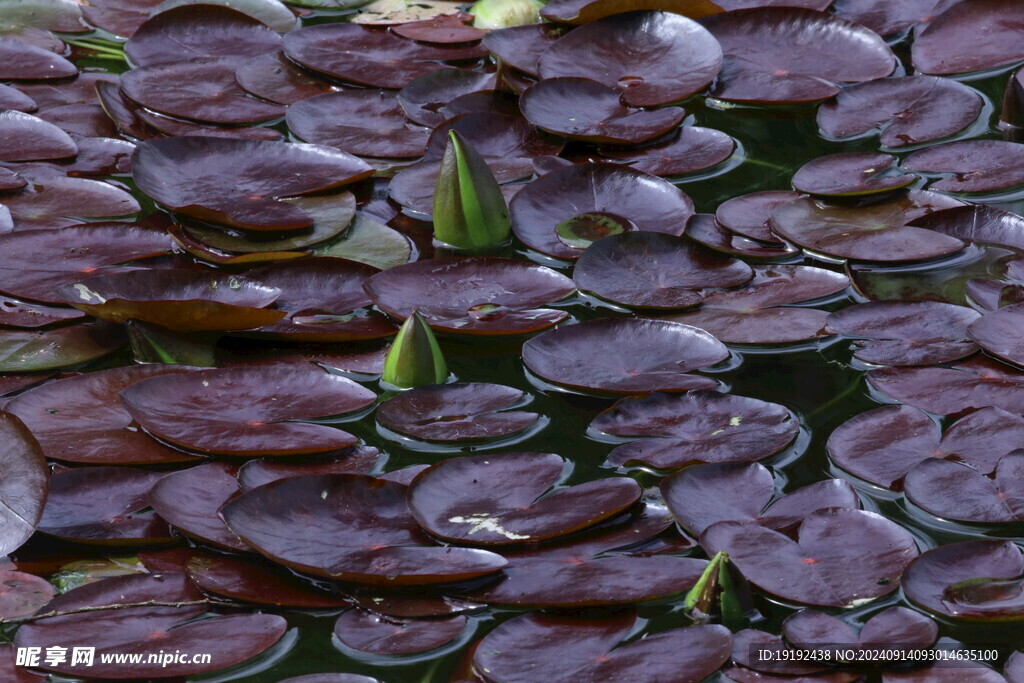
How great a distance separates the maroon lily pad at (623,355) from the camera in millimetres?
1869

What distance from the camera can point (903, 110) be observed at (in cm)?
260

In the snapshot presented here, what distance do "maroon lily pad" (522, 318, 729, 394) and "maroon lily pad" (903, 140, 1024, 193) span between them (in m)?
0.81

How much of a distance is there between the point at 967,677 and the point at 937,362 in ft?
2.25

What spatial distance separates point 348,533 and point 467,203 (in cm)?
87

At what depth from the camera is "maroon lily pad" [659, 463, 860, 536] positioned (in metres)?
1.58

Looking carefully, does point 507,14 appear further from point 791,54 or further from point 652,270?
point 652,270

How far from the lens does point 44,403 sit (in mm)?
1850

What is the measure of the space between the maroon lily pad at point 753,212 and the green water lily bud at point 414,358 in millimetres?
712

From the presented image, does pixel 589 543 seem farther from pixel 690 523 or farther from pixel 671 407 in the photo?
pixel 671 407

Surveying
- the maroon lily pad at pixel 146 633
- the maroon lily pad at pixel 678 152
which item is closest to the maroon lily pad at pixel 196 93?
the maroon lily pad at pixel 678 152

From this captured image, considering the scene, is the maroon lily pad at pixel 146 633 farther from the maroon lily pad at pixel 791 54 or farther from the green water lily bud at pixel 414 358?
the maroon lily pad at pixel 791 54

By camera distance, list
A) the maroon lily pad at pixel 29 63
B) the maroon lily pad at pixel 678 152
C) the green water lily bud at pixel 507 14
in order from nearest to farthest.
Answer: the maroon lily pad at pixel 678 152 → the maroon lily pad at pixel 29 63 → the green water lily bud at pixel 507 14

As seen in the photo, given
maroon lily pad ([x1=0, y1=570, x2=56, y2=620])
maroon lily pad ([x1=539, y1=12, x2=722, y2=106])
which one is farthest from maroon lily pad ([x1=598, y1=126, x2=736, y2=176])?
maroon lily pad ([x1=0, y1=570, x2=56, y2=620])

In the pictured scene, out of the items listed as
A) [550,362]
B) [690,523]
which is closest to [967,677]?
[690,523]
